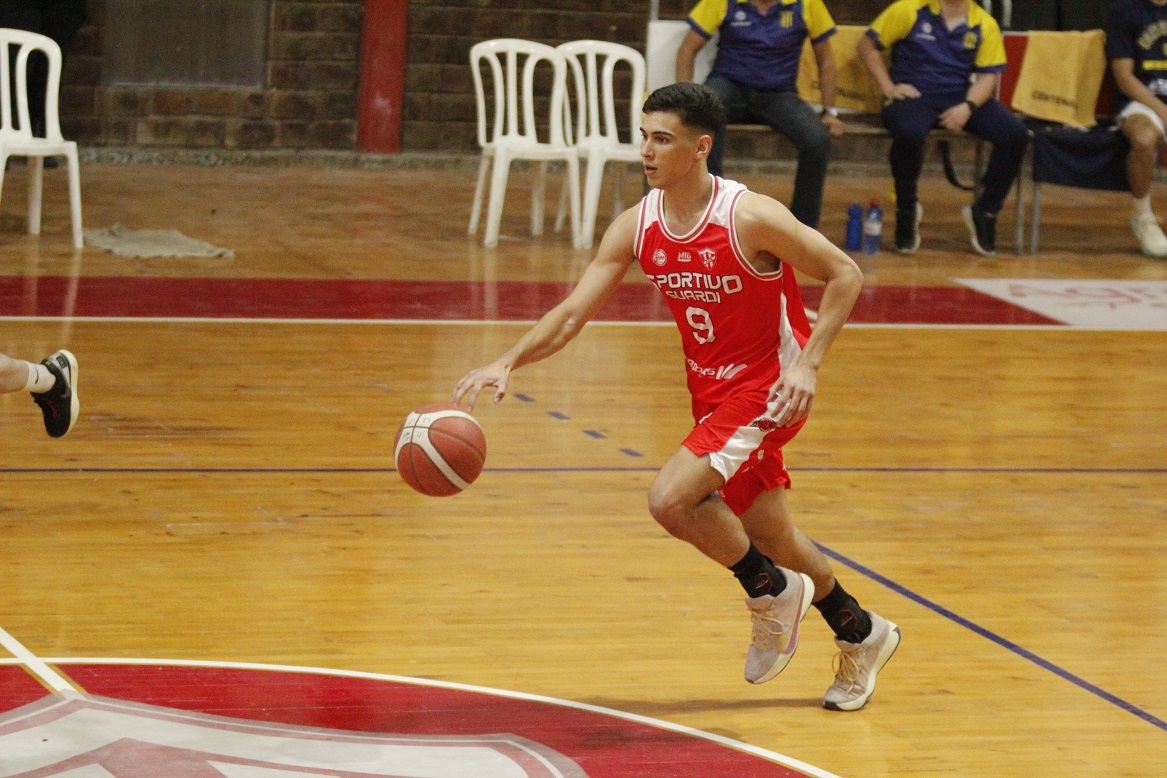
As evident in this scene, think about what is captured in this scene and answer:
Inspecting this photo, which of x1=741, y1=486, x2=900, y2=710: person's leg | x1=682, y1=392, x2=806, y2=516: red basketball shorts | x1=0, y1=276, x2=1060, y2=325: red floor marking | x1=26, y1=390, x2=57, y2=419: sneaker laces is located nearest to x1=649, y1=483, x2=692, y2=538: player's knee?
x1=682, y1=392, x2=806, y2=516: red basketball shorts

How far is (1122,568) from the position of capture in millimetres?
4984

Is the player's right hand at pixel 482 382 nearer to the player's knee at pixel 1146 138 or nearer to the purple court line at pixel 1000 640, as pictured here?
the purple court line at pixel 1000 640

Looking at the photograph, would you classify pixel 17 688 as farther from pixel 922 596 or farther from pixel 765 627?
pixel 922 596

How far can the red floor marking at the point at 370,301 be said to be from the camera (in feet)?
26.1

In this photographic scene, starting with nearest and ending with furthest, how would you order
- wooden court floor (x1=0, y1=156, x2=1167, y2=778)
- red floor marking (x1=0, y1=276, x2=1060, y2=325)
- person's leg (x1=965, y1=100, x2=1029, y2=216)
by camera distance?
wooden court floor (x1=0, y1=156, x2=1167, y2=778) → red floor marking (x1=0, y1=276, x2=1060, y2=325) → person's leg (x1=965, y1=100, x2=1029, y2=216)

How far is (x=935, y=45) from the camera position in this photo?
1000cm

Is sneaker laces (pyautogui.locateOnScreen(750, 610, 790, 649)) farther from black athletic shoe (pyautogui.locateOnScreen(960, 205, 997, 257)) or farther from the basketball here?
black athletic shoe (pyautogui.locateOnScreen(960, 205, 997, 257))

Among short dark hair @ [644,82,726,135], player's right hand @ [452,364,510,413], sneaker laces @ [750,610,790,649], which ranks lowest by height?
sneaker laces @ [750,610,790,649]

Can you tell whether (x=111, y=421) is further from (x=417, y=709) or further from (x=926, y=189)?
(x=926, y=189)

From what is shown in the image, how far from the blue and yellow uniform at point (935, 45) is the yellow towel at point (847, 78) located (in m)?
0.31

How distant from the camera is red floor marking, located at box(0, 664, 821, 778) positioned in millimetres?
3500

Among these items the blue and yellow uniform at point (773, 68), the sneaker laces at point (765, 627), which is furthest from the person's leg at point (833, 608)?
the blue and yellow uniform at point (773, 68)

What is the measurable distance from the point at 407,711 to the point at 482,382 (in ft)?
2.31

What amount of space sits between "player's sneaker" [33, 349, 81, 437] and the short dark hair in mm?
2297
